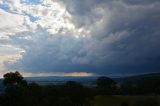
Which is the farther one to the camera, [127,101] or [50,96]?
[127,101]

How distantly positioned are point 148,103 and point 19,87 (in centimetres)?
→ 3887

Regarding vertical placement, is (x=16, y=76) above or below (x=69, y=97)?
above

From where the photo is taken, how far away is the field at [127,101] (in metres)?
105

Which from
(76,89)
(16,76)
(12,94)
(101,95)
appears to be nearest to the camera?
(12,94)

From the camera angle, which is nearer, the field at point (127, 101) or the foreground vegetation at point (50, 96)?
the foreground vegetation at point (50, 96)

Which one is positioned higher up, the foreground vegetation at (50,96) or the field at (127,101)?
the foreground vegetation at (50,96)

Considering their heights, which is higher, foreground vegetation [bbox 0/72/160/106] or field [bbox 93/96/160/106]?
foreground vegetation [bbox 0/72/160/106]

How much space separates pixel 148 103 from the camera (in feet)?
334

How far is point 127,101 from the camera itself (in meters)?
114

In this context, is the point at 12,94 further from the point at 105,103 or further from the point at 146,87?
the point at 146,87

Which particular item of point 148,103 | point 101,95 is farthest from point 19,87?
point 101,95

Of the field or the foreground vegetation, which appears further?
the field

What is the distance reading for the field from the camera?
104925mm

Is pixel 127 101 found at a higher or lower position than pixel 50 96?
lower
